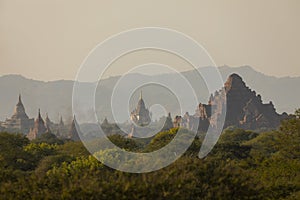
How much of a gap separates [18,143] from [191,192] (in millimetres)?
63256

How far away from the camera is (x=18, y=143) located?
95625 mm

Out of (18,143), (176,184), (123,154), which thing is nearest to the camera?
(176,184)

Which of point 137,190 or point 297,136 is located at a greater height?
point 297,136

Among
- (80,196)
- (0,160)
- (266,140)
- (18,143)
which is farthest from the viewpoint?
(266,140)

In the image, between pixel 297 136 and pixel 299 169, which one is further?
pixel 297 136

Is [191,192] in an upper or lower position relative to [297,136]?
lower

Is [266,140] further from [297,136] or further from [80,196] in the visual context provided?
[80,196]

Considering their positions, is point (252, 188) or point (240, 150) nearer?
point (252, 188)

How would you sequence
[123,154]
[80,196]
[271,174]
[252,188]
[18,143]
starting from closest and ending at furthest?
1. [80,196]
2. [252,188]
3. [271,174]
4. [123,154]
5. [18,143]

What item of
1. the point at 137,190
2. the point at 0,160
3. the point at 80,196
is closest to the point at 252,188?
the point at 137,190

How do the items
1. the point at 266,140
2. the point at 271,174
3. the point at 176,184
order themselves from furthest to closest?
1. the point at 266,140
2. the point at 271,174
3. the point at 176,184

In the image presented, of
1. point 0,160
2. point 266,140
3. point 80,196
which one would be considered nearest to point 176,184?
point 80,196

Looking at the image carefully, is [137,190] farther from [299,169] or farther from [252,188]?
[299,169]

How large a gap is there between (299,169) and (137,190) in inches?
1265
